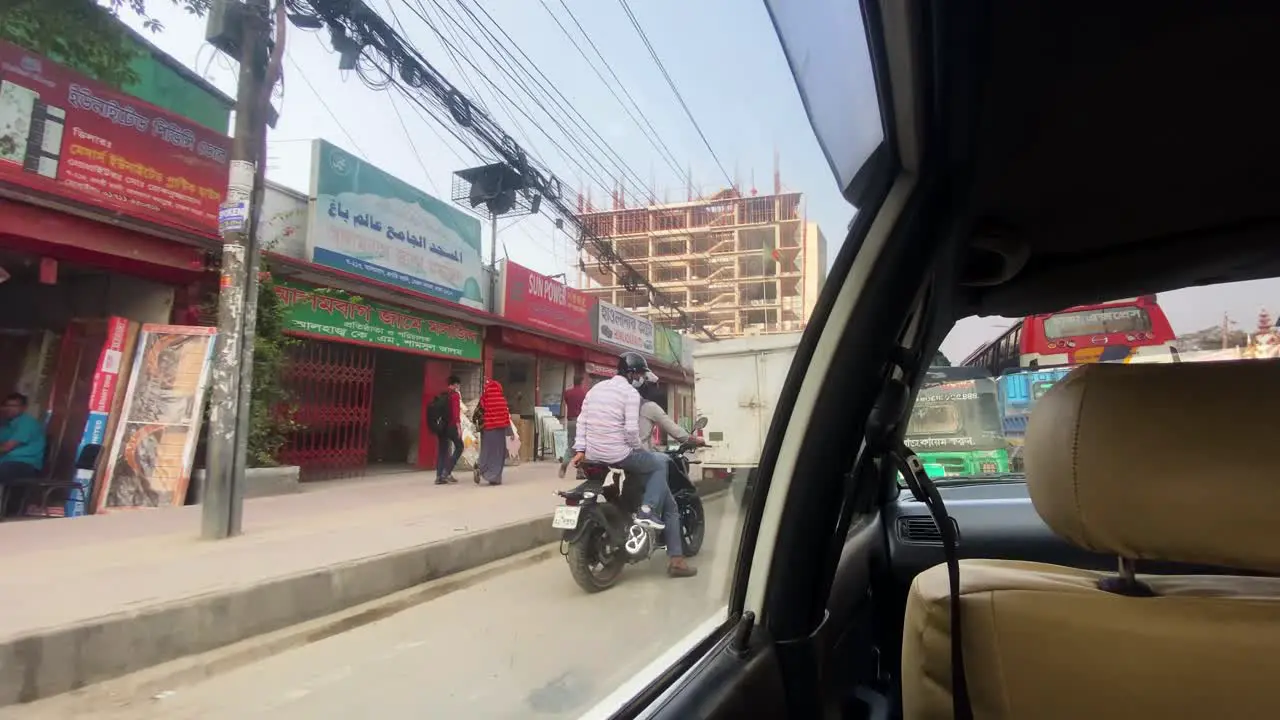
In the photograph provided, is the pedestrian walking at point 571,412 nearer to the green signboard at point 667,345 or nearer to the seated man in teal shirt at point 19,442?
the green signboard at point 667,345

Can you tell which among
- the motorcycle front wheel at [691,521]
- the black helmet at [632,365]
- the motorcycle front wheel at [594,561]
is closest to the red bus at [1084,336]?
the motorcycle front wheel at [691,521]

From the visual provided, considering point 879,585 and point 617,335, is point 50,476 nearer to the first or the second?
point 879,585

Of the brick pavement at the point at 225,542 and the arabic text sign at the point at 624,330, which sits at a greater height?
the arabic text sign at the point at 624,330

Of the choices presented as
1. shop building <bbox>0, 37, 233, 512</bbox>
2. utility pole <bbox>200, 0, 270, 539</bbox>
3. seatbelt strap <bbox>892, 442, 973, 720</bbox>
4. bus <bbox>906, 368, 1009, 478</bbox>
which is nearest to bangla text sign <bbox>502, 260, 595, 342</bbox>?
utility pole <bbox>200, 0, 270, 539</bbox>

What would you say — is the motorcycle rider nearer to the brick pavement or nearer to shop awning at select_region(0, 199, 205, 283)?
the brick pavement

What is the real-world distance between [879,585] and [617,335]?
12.1 ft

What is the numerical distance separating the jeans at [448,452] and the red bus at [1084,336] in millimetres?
6592

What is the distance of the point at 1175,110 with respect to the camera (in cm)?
142

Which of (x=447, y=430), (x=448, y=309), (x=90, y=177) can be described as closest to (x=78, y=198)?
(x=90, y=177)

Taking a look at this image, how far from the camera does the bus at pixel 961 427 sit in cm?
337

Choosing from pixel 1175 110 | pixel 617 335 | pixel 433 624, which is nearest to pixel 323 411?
pixel 617 335

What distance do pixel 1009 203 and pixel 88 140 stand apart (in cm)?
262

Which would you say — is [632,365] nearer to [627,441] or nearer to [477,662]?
[627,441]

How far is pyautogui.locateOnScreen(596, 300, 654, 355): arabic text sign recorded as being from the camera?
4.00 metres
